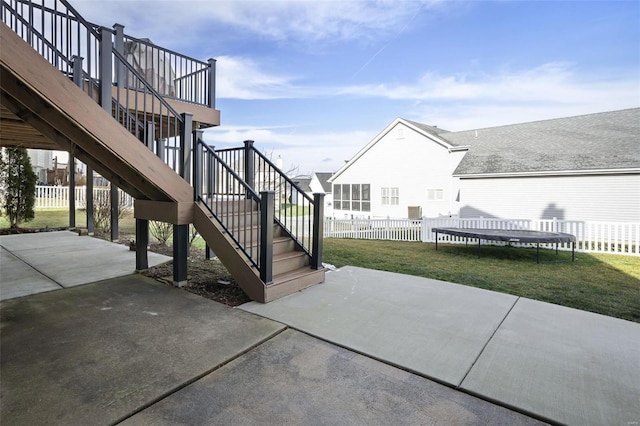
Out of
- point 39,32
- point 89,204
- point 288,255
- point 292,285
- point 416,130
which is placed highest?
point 416,130

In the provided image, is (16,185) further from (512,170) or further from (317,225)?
(512,170)

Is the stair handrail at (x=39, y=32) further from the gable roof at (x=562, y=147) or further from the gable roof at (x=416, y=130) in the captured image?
the gable roof at (x=416, y=130)

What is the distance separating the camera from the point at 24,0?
4.33 meters

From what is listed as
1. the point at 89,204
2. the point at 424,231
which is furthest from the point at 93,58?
the point at 424,231

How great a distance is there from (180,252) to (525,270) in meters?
5.97

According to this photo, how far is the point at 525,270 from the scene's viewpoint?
19.9 ft

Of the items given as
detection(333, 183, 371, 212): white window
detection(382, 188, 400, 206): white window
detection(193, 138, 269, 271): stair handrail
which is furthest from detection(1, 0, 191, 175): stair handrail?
detection(333, 183, 371, 212): white window

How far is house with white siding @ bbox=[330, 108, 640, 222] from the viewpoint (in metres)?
10.6

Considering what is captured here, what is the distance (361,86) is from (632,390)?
14.8 meters

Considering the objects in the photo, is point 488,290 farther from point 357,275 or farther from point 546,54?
point 546,54

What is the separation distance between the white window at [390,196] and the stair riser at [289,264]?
12964 mm

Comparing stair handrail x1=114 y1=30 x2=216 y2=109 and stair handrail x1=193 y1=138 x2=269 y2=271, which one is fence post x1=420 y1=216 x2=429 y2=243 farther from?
stair handrail x1=114 y1=30 x2=216 y2=109

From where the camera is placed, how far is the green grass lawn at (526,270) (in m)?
4.31

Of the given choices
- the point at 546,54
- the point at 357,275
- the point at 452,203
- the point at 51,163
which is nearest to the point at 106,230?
the point at 357,275
